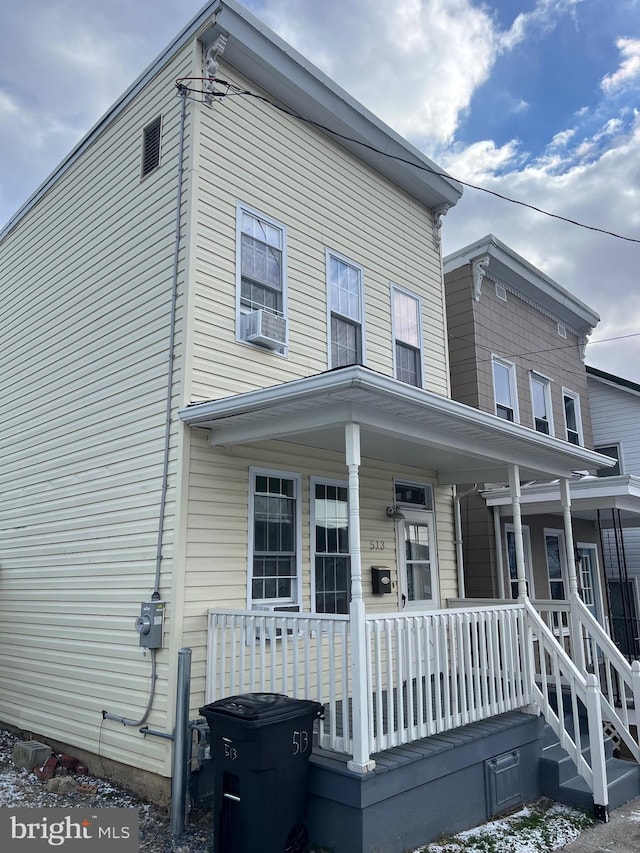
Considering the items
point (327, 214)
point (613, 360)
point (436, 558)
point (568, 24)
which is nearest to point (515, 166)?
point (568, 24)

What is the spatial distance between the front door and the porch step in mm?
2204

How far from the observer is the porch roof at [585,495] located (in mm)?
9047

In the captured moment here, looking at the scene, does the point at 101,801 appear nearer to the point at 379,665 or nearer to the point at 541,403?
the point at 379,665

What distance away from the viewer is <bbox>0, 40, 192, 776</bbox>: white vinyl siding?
19.7 ft

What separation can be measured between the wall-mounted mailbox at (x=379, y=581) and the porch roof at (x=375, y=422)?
1.35m

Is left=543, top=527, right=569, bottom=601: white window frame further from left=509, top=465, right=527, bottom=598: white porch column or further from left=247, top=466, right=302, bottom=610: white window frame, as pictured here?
left=247, top=466, right=302, bottom=610: white window frame

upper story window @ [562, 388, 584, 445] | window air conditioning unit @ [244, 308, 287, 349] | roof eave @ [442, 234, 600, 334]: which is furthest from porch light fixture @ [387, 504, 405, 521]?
upper story window @ [562, 388, 584, 445]

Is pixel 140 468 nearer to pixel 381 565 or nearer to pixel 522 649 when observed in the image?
pixel 381 565

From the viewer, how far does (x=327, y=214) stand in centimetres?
795

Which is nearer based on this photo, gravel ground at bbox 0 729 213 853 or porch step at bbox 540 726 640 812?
gravel ground at bbox 0 729 213 853

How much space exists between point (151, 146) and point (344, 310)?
290cm

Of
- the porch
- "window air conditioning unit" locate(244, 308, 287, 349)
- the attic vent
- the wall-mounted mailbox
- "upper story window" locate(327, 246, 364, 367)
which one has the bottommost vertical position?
the porch

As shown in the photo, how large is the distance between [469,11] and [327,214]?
3486 millimetres

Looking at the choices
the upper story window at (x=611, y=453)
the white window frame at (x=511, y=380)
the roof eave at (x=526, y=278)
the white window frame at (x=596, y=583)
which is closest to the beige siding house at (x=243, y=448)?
the roof eave at (x=526, y=278)
